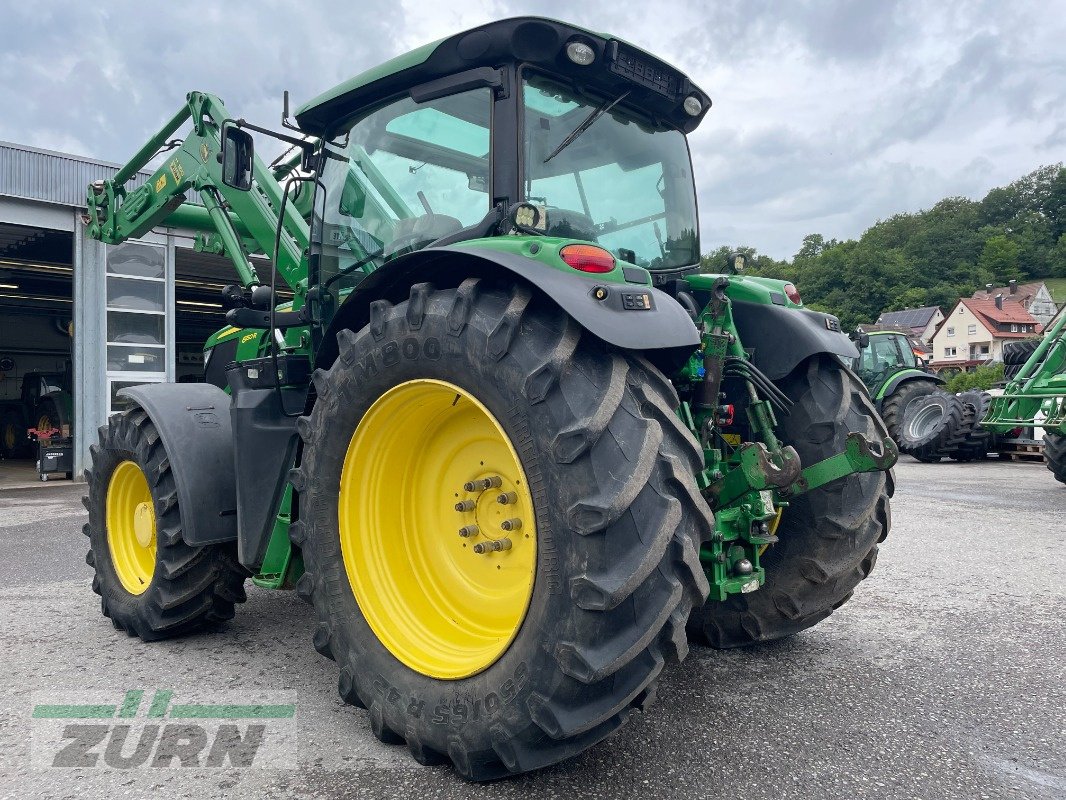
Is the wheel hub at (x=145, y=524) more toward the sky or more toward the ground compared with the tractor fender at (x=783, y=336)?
more toward the ground

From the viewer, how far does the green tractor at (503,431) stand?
2074 millimetres

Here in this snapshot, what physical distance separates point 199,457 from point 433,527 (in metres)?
1.31

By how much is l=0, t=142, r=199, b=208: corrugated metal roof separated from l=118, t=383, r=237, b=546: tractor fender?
9.46 meters

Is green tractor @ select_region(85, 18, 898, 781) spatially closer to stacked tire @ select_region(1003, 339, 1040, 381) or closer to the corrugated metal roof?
the corrugated metal roof

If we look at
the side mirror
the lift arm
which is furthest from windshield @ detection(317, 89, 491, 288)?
the lift arm

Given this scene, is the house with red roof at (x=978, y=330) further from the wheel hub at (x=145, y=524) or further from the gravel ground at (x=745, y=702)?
the wheel hub at (x=145, y=524)

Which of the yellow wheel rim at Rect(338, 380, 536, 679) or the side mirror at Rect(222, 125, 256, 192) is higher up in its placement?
the side mirror at Rect(222, 125, 256, 192)

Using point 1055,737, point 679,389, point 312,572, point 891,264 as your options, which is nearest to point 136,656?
point 312,572

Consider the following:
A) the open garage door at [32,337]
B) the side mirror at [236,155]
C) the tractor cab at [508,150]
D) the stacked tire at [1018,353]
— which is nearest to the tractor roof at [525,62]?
the tractor cab at [508,150]

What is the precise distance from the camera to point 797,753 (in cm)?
247

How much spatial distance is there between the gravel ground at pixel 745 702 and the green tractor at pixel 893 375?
9549 millimetres

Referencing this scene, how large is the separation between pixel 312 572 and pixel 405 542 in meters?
0.34

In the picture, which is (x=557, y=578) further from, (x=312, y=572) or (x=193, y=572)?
(x=193, y=572)

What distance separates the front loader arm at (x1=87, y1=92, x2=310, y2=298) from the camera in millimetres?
4062
